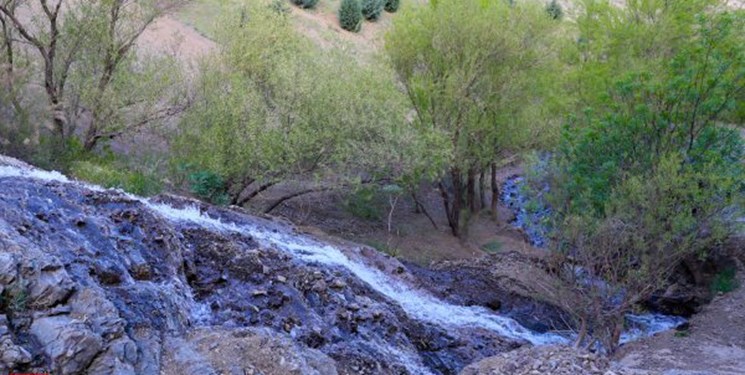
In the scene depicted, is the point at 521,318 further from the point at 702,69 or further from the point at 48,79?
the point at 48,79

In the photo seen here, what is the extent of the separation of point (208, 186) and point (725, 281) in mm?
12677

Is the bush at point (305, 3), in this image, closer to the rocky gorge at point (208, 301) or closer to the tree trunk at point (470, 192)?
the tree trunk at point (470, 192)

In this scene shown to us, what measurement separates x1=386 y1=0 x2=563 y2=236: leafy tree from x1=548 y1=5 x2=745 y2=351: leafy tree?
8.17ft

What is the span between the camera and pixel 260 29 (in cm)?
2050

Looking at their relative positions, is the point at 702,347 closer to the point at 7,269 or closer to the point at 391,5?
the point at 7,269

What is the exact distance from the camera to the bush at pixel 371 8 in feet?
150

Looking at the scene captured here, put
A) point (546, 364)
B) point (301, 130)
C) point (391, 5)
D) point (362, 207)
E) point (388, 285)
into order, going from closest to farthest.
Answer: point (546, 364) → point (388, 285) → point (301, 130) → point (362, 207) → point (391, 5)

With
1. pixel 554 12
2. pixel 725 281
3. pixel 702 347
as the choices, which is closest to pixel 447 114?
pixel 725 281

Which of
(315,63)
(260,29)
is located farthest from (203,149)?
(260,29)

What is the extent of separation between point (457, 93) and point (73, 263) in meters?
12.8

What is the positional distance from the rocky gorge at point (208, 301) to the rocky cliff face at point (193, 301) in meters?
0.02

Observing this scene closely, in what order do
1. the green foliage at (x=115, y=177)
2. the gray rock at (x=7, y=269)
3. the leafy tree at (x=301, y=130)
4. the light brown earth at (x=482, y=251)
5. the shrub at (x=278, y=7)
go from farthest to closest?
the shrub at (x=278, y=7)
the leafy tree at (x=301, y=130)
the green foliage at (x=115, y=177)
the light brown earth at (x=482, y=251)
the gray rock at (x=7, y=269)

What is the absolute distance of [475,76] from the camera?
19609 millimetres

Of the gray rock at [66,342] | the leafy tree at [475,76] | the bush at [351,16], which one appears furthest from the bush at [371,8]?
the gray rock at [66,342]
